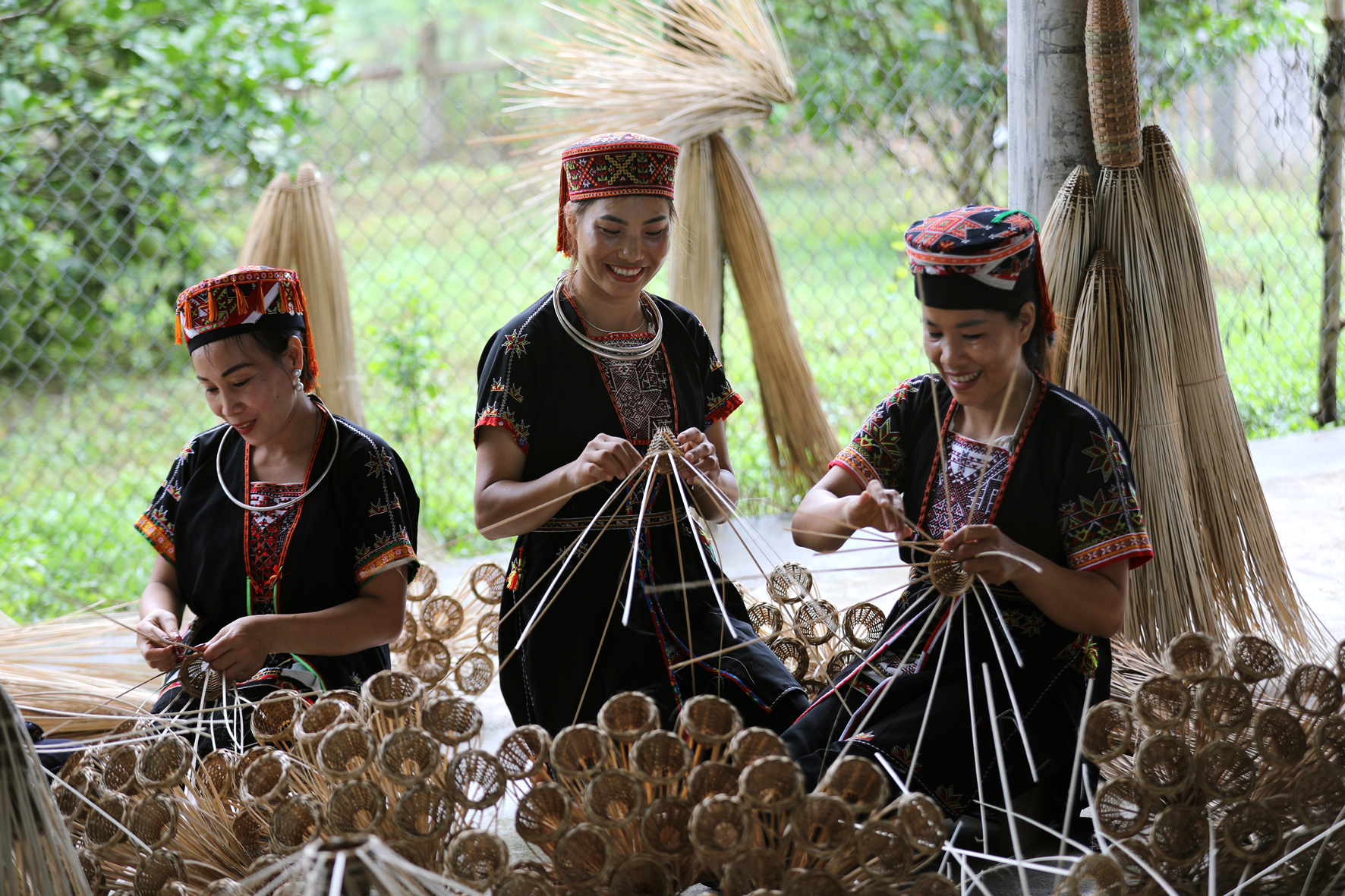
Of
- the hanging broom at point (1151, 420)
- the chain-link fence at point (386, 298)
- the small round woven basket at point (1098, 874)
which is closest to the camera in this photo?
the small round woven basket at point (1098, 874)

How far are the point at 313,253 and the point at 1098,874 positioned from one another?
269cm

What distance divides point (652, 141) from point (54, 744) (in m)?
1.38

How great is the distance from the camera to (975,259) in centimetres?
162

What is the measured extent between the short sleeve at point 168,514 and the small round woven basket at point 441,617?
70 cm

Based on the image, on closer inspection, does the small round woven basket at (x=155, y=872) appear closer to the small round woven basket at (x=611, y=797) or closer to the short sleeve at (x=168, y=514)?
the small round woven basket at (x=611, y=797)

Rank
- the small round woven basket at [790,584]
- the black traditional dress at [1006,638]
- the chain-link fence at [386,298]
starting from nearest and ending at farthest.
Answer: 1. the black traditional dress at [1006,638]
2. the small round woven basket at [790,584]
3. the chain-link fence at [386,298]

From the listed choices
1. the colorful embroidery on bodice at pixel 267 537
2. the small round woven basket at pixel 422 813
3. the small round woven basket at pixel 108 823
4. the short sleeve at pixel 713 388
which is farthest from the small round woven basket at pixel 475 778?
the short sleeve at pixel 713 388

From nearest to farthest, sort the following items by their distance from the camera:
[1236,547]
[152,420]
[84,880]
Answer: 1. [84,880]
2. [1236,547]
3. [152,420]

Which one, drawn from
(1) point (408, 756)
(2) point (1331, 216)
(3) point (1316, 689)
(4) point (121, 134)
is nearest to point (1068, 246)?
(3) point (1316, 689)

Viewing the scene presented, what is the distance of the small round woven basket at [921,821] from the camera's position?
1.32 m

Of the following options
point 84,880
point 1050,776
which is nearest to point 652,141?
point 1050,776

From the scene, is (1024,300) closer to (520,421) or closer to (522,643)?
(520,421)

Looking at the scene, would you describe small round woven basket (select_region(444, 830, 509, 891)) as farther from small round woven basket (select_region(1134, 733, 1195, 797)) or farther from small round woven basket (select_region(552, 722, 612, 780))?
small round woven basket (select_region(1134, 733, 1195, 797))

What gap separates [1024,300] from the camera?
5.57 feet
